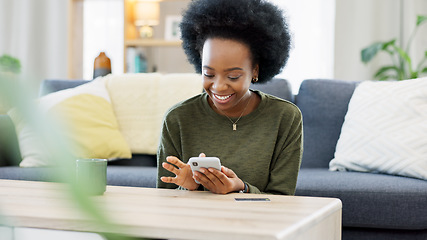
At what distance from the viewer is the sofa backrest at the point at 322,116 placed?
8.27 ft

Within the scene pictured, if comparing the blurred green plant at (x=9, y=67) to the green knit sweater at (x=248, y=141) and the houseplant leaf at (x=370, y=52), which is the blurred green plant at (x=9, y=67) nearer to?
the green knit sweater at (x=248, y=141)

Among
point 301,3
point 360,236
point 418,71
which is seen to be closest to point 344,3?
point 301,3

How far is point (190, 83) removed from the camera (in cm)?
263

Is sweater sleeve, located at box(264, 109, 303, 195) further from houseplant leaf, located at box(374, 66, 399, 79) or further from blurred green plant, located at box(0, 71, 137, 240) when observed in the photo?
houseplant leaf, located at box(374, 66, 399, 79)

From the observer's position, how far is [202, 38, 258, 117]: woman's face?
5.08 feet

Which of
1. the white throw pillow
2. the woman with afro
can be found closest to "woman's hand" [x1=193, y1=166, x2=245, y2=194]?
the woman with afro

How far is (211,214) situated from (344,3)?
3.54 meters

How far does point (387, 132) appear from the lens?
7.40ft

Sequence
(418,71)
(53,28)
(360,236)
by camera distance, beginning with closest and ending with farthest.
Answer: (360,236), (418,71), (53,28)

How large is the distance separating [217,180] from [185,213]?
0.28 m

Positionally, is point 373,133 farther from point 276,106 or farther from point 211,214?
point 211,214

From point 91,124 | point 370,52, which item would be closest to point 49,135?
point 91,124

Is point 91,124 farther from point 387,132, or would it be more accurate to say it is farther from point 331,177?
point 387,132

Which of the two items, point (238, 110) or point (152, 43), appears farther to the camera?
point (152, 43)
